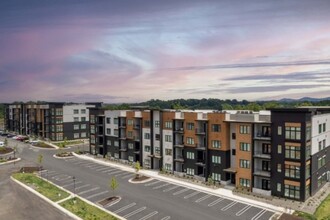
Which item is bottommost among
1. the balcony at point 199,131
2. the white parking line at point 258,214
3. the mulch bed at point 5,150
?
the white parking line at point 258,214

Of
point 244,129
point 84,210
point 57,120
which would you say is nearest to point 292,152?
point 244,129

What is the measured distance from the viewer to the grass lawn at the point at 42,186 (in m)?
49.7

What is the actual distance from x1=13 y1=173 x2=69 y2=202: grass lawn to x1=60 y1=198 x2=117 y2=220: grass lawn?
3319mm

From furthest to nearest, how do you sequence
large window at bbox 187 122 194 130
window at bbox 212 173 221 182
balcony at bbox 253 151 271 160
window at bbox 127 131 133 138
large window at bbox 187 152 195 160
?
window at bbox 127 131 133 138 < large window at bbox 187 122 194 130 < large window at bbox 187 152 195 160 < window at bbox 212 173 221 182 < balcony at bbox 253 151 271 160

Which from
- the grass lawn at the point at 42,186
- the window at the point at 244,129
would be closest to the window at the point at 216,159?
the window at the point at 244,129

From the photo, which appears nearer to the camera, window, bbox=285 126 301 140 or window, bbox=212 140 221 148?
window, bbox=285 126 301 140

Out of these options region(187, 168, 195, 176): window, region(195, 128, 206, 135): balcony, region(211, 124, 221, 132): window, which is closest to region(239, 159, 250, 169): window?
region(211, 124, 221, 132): window

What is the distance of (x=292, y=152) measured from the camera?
155ft

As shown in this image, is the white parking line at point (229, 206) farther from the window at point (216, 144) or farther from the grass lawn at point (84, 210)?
the grass lawn at point (84, 210)

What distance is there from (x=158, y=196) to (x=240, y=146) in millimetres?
16815

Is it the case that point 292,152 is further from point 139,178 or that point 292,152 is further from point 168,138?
point 139,178

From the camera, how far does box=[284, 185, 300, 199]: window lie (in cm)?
4666

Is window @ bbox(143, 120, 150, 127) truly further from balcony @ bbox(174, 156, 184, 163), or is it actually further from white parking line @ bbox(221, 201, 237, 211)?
white parking line @ bbox(221, 201, 237, 211)

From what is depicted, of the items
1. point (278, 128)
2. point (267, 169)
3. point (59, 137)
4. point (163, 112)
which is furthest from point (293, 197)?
point (59, 137)
